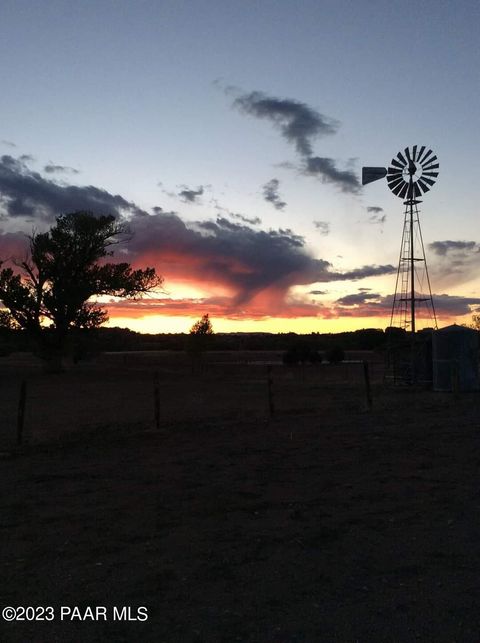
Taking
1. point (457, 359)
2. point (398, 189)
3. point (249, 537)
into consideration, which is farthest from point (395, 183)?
point (249, 537)

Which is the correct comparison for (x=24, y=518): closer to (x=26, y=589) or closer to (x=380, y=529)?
(x=26, y=589)

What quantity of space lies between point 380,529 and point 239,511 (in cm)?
186

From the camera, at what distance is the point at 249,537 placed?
6883 millimetres

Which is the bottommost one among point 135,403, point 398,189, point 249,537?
point 249,537

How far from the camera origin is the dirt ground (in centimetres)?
479

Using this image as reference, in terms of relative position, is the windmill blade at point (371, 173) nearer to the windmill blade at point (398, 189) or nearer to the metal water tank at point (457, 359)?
the windmill blade at point (398, 189)

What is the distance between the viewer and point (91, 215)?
1774 inches

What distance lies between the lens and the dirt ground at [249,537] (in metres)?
4.79

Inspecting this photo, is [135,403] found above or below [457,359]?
below

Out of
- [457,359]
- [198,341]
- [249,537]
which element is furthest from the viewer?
[198,341]

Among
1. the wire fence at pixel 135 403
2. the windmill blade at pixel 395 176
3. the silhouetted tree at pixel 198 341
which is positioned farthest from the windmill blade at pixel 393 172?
the silhouetted tree at pixel 198 341

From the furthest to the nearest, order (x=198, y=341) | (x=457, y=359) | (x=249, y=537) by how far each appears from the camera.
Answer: (x=198, y=341) → (x=457, y=359) → (x=249, y=537)

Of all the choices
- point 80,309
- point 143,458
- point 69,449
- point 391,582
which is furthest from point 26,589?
point 80,309

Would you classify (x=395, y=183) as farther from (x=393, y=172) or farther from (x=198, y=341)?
(x=198, y=341)
